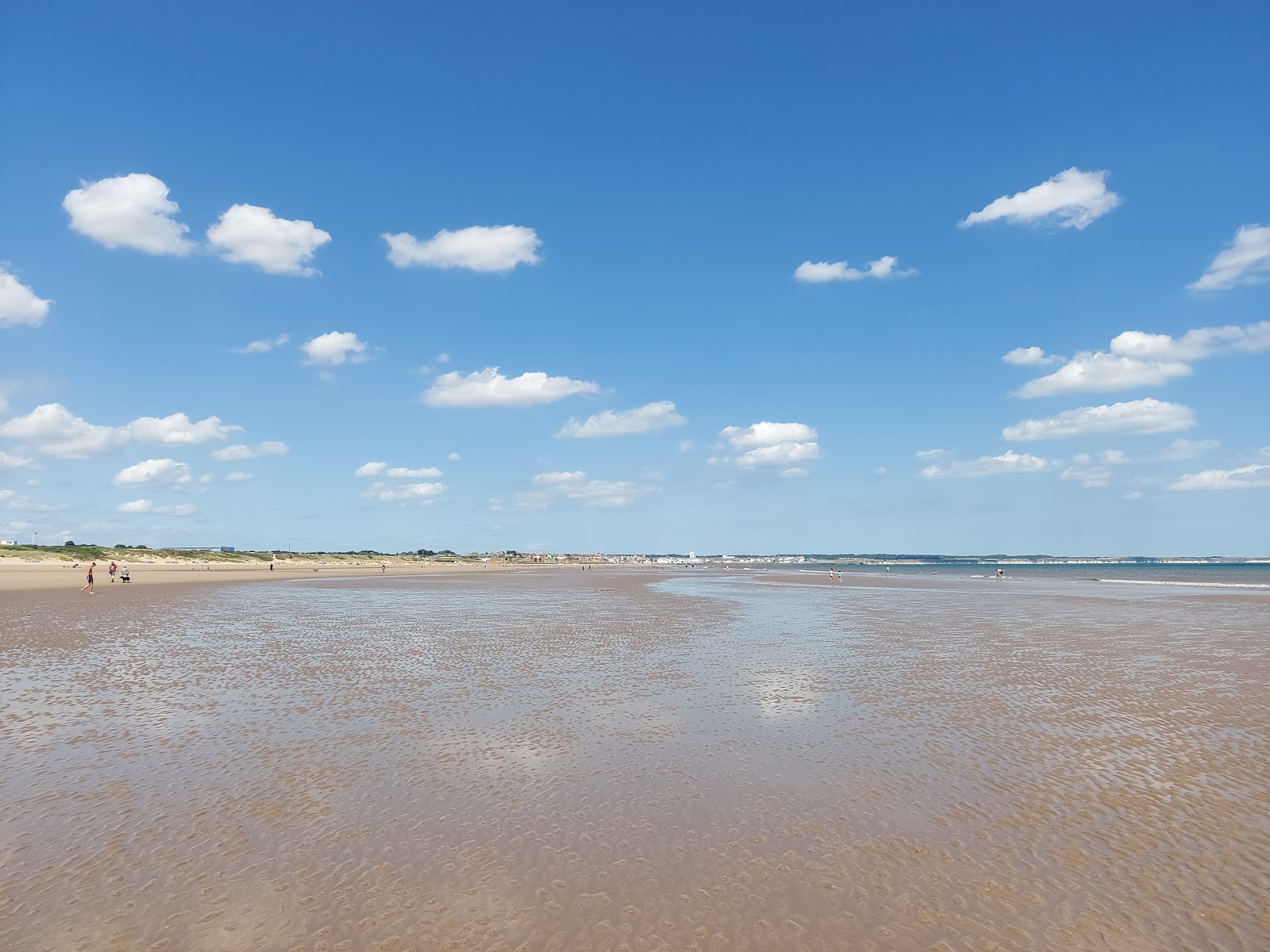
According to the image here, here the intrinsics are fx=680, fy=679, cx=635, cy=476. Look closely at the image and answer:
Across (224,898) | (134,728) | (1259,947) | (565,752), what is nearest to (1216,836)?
(1259,947)

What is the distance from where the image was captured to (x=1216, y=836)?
28.9 ft

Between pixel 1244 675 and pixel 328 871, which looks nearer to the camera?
pixel 328 871

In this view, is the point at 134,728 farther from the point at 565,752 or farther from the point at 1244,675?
the point at 1244,675

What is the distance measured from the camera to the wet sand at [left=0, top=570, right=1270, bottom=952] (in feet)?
21.9

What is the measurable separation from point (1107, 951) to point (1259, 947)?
60.2 inches

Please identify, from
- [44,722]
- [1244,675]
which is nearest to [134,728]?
[44,722]

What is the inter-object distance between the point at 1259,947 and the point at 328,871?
9356 millimetres

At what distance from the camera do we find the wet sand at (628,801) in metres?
6.69

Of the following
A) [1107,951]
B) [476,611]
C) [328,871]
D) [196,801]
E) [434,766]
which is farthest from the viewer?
[476,611]

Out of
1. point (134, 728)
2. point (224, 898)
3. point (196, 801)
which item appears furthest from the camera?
point (134, 728)

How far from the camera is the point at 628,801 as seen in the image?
9805 mm

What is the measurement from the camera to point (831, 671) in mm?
20203

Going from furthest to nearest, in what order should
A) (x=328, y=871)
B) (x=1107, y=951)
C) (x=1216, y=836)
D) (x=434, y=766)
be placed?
(x=434, y=766)
(x=1216, y=836)
(x=328, y=871)
(x=1107, y=951)

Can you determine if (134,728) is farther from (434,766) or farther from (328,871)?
(328,871)
